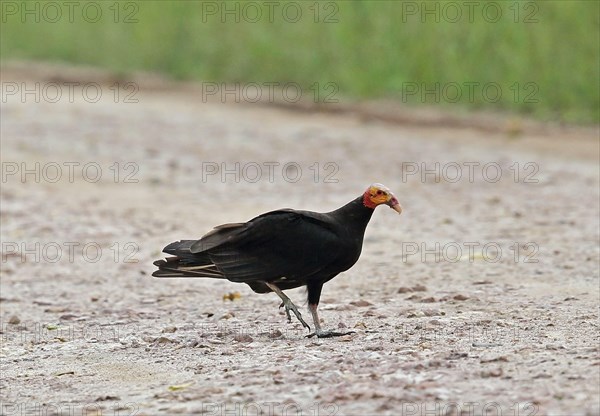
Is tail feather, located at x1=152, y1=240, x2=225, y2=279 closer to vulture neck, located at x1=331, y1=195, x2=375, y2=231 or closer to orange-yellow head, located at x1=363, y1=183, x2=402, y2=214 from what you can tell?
vulture neck, located at x1=331, y1=195, x2=375, y2=231

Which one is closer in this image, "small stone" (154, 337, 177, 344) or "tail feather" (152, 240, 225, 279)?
"tail feather" (152, 240, 225, 279)

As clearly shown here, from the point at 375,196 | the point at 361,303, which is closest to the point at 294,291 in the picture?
the point at 361,303

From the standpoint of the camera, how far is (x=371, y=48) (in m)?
18.8

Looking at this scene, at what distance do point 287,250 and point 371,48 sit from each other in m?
12.9

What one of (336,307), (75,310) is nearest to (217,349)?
(336,307)

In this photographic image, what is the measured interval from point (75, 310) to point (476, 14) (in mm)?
A: 10749

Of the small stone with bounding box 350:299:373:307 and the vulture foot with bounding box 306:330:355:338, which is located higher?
the vulture foot with bounding box 306:330:355:338

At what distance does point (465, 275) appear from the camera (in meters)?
8.37

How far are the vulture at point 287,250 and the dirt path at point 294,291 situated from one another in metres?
0.32

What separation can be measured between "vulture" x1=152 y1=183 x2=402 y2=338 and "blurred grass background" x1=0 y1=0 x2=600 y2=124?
10.1m

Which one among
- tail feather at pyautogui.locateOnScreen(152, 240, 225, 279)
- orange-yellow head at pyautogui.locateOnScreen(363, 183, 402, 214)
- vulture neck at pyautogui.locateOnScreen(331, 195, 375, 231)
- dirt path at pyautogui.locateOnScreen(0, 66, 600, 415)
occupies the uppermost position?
orange-yellow head at pyautogui.locateOnScreen(363, 183, 402, 214)

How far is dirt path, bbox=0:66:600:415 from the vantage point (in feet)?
16.7

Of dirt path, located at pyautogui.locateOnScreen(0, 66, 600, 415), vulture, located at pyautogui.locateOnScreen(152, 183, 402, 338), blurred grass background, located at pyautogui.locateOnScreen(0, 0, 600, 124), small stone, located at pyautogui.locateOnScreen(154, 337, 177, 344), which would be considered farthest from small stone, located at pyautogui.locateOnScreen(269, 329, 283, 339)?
blurred grass background, located at pyautogui.locateOnScreen(0, 0, 600, 124)

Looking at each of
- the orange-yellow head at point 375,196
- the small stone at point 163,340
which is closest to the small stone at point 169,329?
the small stone at point 163,340
